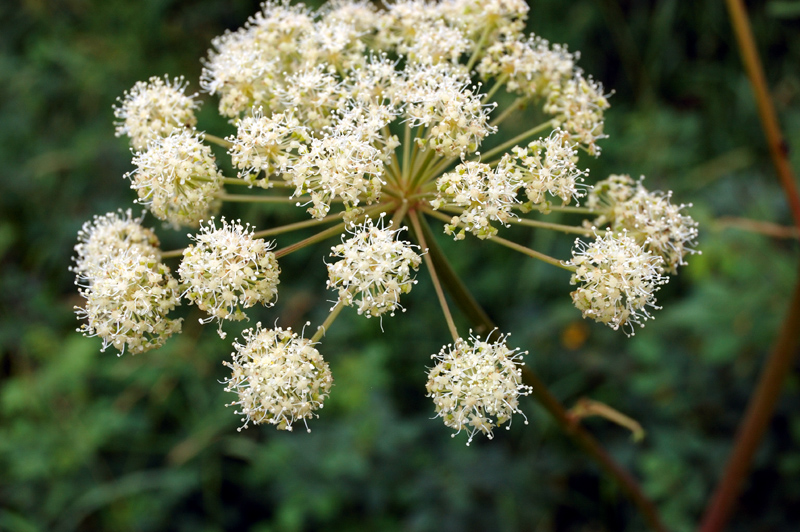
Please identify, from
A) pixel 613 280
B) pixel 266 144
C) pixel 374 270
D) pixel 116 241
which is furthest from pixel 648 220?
pixel 116 241

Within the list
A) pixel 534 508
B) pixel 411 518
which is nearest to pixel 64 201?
pixel 411 518

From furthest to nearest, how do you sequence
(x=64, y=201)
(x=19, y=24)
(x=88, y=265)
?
(x=19, y=24) < (x=64, y=201) < (x=88, y=265)

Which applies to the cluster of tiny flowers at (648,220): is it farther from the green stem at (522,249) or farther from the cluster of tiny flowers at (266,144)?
the cluster of tiny flowers at (266,144)

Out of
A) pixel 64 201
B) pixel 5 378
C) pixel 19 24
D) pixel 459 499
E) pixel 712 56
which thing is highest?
pixel 19 24

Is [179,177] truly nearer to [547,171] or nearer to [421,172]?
[421,172]

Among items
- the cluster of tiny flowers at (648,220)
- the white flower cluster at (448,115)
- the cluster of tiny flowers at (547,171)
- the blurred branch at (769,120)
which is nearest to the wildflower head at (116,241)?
the white flower cluster at (448,115)

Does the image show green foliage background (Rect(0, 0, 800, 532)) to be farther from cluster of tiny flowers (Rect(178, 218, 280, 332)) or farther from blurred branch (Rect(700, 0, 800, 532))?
cluster of tiny flowers (Rect(178, 218, 280, 332))

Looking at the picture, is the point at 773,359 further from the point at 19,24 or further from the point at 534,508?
the point at 19,24

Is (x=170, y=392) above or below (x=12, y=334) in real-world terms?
below
